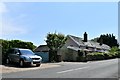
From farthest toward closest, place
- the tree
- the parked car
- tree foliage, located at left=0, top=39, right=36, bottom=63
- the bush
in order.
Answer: the bush < the tree < tree foliage, located at left=0, top=39, right=36, bottom=63 < the parked car

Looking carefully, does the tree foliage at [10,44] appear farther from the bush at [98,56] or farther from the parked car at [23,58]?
the bush at [98,56]

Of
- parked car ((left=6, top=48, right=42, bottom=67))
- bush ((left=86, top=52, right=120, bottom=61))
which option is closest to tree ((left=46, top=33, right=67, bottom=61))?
bush ((left=86, top=52, right=120, bottom=61))

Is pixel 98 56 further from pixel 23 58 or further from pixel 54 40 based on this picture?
pixel 23 58

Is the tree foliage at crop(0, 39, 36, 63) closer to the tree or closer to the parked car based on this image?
the parked car

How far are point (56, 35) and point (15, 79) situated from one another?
31824 millimetres

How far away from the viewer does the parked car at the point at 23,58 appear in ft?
86.8

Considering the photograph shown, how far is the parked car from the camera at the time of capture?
26469 millimetres

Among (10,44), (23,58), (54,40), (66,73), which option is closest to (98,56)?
(54,40)

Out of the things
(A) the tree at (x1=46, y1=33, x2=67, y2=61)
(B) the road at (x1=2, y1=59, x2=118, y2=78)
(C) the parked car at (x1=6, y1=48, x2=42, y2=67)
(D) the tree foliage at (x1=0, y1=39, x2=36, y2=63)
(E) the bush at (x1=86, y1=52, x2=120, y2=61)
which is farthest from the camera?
(E) the bush at (x1=86, y1=52, x2=120, y2=61)

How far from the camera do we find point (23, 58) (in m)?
26.5

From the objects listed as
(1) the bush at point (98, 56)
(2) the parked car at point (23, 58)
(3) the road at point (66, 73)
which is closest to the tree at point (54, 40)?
(1) the bush at point (98, 56)

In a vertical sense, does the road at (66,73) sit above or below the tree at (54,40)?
below

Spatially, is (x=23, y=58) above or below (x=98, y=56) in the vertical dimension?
above

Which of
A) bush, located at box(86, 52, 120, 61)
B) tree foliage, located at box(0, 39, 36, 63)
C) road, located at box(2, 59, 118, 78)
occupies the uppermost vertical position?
tree foliage, located at box(0, 39, 36, 63)
